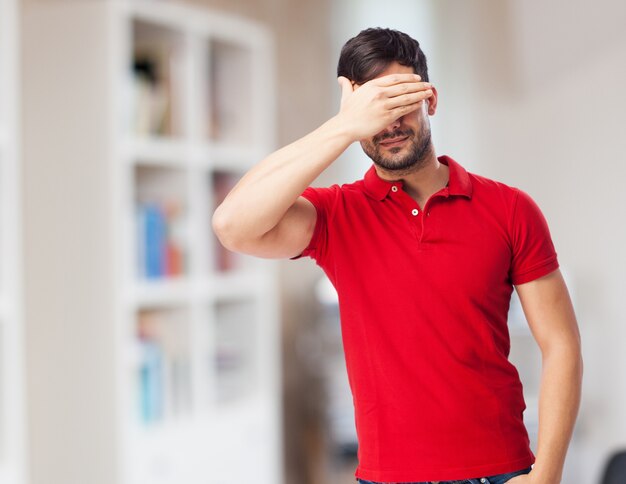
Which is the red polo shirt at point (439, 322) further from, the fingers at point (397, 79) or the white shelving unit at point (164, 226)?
the white shelving unit at point (164, 226)

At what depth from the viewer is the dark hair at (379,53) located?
0.81m

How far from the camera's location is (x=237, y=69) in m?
3.11

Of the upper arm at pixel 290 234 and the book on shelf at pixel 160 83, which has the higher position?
the book on shelf at pixel 160 83

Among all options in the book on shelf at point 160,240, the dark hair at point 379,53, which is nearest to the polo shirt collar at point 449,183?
the dark hair at point 379,53

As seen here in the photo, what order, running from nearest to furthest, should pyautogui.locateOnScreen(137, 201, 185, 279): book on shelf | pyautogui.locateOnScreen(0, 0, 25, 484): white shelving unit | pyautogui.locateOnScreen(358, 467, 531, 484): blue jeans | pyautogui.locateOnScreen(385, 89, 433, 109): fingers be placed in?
1. pyautogui.locateOnScreen(385, 89, 433, 109): fingers
2. pyautogui.locateOnScreen(358, 467, 531, 484): blue jeans
3. pyautogui.locateOnScreen(0, 0, 25, 484): white shelving unit
4. pyautogui.locateOnScreen(137, 201, 185, 279): book on shelf

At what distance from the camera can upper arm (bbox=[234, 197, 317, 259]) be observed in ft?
3.14

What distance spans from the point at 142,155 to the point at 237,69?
0.65 m

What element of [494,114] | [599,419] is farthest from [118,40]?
[599,419]

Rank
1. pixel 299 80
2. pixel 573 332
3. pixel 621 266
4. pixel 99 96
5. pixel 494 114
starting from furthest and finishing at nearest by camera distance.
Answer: pixel 299 80 < pixel 494 114 < pixel 621 266 < pixel 99 96 < pixel 573 332

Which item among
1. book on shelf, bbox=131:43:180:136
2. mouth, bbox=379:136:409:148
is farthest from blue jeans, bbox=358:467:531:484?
book on shelf, bbox=131:43:180:136

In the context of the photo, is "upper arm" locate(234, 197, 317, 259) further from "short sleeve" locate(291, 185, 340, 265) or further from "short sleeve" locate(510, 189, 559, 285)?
"short sleeve" locate(510, 189, 559, 285)

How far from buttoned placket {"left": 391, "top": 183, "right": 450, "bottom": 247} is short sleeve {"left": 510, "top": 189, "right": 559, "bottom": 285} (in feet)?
0.29

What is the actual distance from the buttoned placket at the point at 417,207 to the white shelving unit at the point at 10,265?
152 centimetres

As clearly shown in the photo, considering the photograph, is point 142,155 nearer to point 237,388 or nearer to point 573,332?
point 237,388
